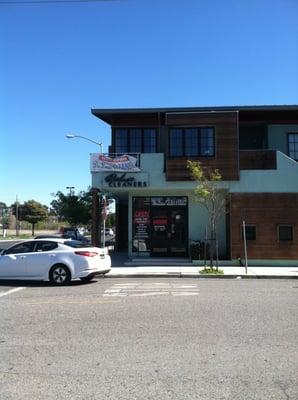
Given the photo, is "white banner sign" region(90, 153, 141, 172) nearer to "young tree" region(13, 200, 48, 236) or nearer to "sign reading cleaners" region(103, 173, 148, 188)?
"sign reading cleaners" region(103, 173, 148, 188)

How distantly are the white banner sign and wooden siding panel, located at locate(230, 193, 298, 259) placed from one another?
188 inches

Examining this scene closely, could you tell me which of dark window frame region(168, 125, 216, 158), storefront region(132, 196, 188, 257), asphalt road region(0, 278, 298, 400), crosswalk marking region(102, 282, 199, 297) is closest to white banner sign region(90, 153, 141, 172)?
dark window frame region(168, 125, 216, 158)

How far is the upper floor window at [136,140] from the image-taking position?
2738 centimetres

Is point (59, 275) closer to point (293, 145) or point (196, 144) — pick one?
point (196, 144)

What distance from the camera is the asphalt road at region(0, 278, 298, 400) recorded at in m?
6.11

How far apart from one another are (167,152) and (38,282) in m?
8.99

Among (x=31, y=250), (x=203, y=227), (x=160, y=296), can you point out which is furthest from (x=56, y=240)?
(x=203, y=227)

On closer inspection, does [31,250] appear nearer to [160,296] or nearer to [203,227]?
[160,296]

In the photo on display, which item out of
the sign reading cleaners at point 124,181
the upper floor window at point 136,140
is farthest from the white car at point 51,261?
the upper floor window at point 136,140

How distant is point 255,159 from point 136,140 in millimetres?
6315

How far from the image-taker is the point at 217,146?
24.0 meters

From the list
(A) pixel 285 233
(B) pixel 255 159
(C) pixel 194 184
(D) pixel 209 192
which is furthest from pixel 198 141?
(A) pixel 285 233

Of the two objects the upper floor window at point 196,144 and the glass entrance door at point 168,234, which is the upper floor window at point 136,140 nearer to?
the upper floor window at point 196,144

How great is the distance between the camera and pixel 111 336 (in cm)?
888
